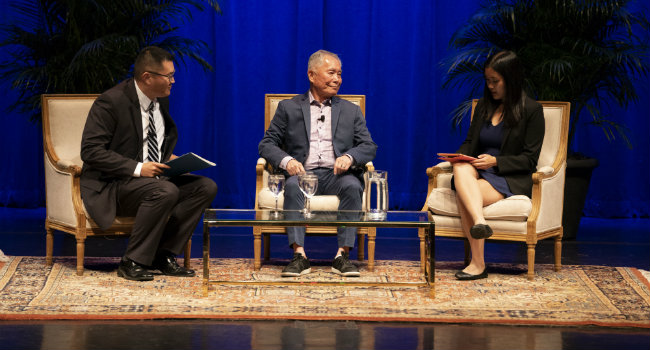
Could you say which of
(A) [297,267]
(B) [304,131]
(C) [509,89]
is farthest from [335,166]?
(C) [509,89]

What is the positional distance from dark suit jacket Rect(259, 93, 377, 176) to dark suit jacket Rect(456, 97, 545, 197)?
0.73 m

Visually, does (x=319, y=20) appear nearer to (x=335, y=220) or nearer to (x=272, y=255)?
(x=272, y=255)

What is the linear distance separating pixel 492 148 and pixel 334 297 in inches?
54.4

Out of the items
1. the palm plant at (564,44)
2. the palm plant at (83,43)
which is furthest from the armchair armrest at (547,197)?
the palm plant at (83,43)

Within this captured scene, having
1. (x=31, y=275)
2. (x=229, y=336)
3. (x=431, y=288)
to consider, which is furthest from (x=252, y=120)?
(x=229, y=336)

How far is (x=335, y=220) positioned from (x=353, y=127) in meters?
1.15

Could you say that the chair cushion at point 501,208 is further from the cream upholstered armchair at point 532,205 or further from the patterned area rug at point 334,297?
the patterned area rug at point 334,297

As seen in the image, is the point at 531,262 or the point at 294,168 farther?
the point at 294,168

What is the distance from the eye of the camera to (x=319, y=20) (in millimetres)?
7008

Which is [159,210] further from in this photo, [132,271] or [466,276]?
[466,276]

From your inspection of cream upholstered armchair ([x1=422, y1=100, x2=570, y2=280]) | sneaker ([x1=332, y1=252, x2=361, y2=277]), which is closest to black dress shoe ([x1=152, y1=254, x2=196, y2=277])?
sneaker ([x1=332, y1=252, x2=361, y2=277])

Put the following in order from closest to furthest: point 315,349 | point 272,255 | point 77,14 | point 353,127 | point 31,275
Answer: point 315,349, point 31,275, point 353,127, point 272,255, point 77,14

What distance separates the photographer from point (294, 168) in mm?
4445

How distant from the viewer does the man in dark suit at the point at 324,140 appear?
4422mm
